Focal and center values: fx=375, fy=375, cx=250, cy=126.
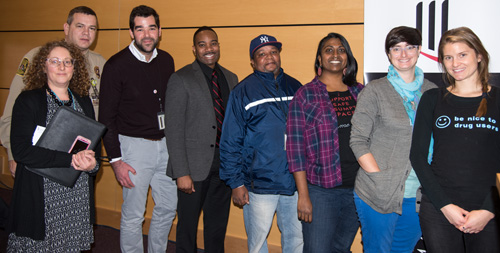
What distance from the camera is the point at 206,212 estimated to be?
2.80 m

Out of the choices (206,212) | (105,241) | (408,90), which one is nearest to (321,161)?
(408,90)

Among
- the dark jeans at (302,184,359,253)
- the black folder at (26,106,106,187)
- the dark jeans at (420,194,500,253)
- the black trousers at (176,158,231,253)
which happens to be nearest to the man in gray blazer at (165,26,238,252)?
the black trousers at (176,158,231,253)

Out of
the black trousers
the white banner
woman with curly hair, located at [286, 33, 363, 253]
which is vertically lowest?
the black trousers

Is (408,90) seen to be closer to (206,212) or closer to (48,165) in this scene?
(206,212)

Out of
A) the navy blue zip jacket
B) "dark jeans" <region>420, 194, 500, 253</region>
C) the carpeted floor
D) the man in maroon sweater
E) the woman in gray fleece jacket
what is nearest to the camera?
"dark jeans" <region>420, 194, 500, 253</region>

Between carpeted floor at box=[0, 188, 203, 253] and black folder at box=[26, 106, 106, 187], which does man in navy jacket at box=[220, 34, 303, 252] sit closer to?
black folder at box=[26, 106, 106, 187]

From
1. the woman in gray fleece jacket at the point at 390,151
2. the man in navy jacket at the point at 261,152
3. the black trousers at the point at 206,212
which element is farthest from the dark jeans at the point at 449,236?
the black trousers at the point at 206,212

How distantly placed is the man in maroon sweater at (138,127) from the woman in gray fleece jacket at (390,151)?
1.47 metres

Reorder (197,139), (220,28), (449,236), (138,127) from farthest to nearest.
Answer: (220,28) → (138,127) → (197,139) → (449,236)

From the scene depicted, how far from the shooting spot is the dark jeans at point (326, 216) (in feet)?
7.33

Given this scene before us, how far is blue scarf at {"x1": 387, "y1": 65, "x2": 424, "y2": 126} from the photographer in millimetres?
2078

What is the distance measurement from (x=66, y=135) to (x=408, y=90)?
6.40 feet

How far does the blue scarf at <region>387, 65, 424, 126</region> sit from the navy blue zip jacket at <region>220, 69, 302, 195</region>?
66 cm

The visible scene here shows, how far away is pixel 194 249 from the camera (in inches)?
109
